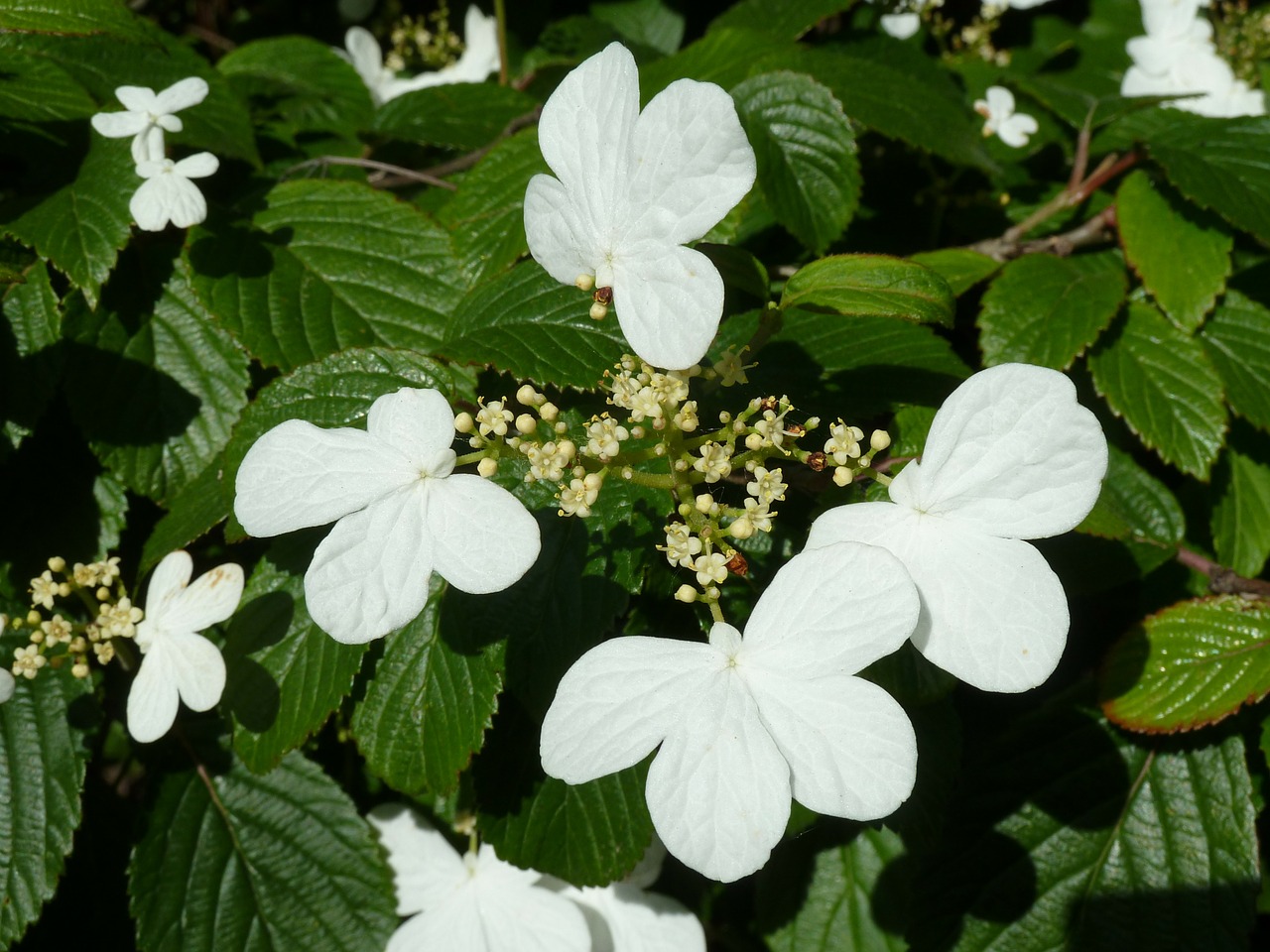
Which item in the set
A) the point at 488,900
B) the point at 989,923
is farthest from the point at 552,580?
the point at 989,923

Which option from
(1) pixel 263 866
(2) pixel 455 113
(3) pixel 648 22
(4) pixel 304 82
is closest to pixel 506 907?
(1) pixel 263 866

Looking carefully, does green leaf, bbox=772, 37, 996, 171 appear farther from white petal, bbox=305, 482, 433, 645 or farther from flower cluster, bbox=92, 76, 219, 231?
white petal, bbox=305, 482, 433, 645

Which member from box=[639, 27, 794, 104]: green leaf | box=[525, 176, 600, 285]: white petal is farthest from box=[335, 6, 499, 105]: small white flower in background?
box=[525, 176, 600, 285]: white petal

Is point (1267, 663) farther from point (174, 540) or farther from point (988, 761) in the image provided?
point (174, 540)

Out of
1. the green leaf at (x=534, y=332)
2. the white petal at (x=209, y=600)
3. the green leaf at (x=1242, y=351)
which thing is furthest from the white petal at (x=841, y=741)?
the green leaf at (x=1242, y=351)

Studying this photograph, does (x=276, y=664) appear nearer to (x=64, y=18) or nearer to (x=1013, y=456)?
(x=1013, y=456)

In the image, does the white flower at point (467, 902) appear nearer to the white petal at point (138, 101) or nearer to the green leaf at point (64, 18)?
the white petal at point (138, 101)
